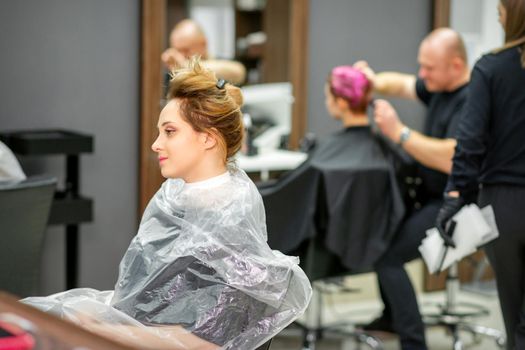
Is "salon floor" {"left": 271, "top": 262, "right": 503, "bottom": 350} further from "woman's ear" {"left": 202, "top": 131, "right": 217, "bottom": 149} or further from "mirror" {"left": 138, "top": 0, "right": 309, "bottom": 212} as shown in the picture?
"woman's ear" {"left": 202, "top": 131, "right": 217, "bottom": 149}

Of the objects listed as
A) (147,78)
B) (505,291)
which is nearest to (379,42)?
(147,78)

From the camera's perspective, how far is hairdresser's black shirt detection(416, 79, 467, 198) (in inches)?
139

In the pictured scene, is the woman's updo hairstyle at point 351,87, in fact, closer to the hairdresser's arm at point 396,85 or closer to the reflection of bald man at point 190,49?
the hairdresser's arm at point 396,85

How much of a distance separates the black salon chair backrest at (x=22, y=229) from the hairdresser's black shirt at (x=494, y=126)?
1.29 m

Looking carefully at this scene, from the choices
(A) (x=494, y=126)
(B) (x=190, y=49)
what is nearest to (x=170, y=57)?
(B) (x=190, y=49)

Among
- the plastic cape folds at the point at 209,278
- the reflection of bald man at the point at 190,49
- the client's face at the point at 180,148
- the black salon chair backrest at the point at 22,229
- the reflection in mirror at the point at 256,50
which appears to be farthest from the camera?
the reflection in mirror at the point at 256,50

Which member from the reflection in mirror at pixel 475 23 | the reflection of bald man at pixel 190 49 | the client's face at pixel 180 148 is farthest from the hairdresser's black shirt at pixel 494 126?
the reflection in mirror at pixel 475 23

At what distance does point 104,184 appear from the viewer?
12.7 feet

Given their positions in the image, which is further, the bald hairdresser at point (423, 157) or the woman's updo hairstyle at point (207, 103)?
Answer: the bald hairdresser at point (423, 157)

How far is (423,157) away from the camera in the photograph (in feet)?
11.5

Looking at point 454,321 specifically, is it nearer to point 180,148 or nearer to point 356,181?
point 356,181

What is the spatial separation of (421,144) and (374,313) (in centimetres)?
121

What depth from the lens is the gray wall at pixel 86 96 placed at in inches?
142

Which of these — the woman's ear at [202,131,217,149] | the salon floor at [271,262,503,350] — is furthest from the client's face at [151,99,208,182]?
the salon floor at [271,262,503,350]
